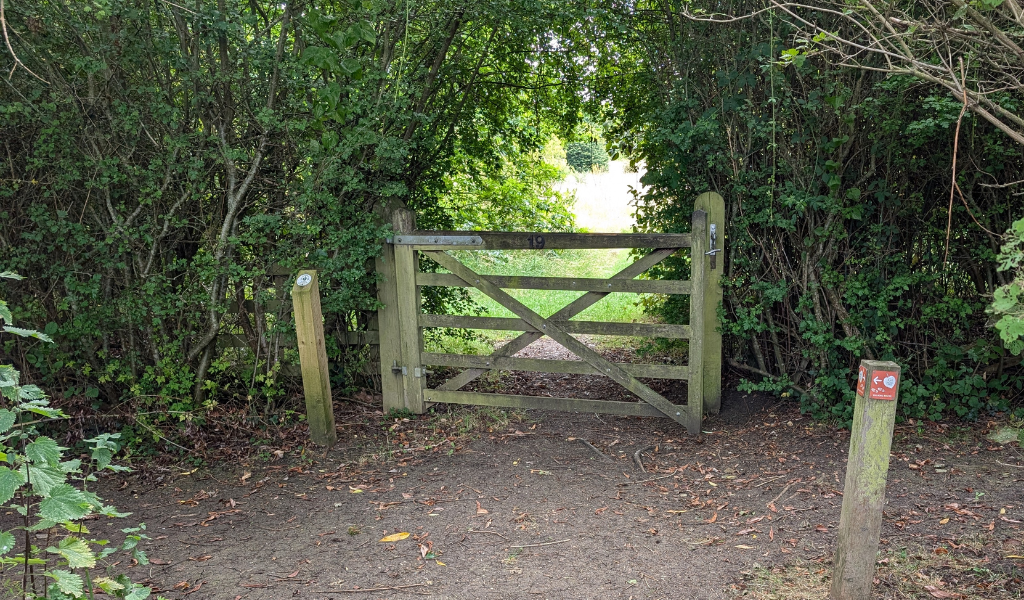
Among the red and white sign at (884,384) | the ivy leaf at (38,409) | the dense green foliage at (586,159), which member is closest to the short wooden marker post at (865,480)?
the red and white sign at (884,384)

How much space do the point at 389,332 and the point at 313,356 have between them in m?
0.93

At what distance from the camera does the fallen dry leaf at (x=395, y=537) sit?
4191 mm

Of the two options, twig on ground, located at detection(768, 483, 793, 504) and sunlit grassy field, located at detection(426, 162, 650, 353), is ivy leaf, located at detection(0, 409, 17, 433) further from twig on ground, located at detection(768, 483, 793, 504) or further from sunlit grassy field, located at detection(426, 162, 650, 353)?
sunlit grassy field, located at detection(426, 162, 650, 353)

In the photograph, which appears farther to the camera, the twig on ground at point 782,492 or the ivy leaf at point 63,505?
the twig on ground at point 782,492

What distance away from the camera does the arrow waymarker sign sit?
3.03 m

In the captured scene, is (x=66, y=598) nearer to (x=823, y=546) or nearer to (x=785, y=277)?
(x=823, y=546)

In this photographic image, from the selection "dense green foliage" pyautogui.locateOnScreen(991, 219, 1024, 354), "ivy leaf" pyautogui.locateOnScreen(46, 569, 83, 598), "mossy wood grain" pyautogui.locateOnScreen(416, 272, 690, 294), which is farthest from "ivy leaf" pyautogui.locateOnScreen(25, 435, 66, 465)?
"mossy wood grain" pyautogui.locateOnScreen(416, 272, 690, 294)

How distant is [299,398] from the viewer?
6246mm

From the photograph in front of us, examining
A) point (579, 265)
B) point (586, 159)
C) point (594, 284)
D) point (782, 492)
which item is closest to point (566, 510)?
point (782, 492)

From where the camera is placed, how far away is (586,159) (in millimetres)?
23234

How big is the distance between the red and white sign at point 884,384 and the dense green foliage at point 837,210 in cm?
255

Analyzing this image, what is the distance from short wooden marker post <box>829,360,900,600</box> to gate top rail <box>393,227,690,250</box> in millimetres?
2524

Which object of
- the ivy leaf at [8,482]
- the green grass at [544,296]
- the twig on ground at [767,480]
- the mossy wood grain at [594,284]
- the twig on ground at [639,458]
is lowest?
the twig on ground at [639,458]

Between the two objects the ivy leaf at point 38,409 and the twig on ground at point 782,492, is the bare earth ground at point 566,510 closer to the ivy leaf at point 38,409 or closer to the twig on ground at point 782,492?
the twig on ground at point 782,492
